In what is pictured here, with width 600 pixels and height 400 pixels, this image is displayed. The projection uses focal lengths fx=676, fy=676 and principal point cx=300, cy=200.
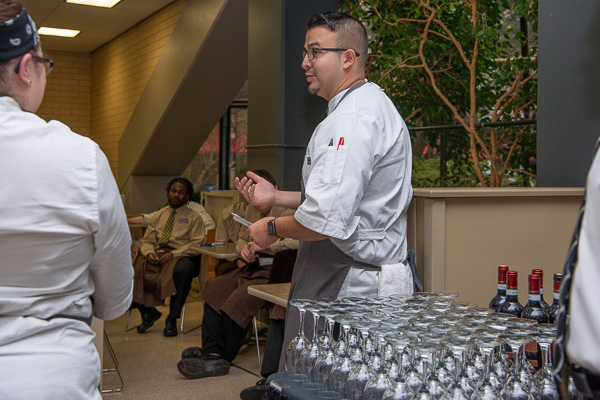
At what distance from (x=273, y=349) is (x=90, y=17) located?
6.84m

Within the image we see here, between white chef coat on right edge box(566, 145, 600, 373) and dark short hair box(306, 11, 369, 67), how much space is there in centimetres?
158

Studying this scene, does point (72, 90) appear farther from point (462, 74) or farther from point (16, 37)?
point (16, 37)

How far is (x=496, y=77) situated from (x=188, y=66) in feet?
13.0

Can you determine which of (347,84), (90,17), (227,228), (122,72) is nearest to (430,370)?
(347,84)

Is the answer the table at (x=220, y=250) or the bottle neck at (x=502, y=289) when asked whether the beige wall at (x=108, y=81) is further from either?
the bottle neck at (x=502, y=289)

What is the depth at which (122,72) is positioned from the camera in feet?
34.8

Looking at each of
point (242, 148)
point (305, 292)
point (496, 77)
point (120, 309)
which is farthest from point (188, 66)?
point (120, 309)

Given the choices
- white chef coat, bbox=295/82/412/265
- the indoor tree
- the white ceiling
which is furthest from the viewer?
the white ceiling

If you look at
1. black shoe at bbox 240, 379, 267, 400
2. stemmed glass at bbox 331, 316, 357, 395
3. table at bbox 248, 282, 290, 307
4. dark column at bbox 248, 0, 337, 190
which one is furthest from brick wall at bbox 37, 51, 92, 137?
stemmed glass at bbox 331, 316, 357, 395

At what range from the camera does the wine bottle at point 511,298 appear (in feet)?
7.22

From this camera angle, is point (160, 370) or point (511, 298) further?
point (160, 370)

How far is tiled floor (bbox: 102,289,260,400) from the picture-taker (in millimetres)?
4488

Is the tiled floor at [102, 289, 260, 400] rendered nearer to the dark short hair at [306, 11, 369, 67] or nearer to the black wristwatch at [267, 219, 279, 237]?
the black wristwatch at [267, 219, 279, 237]

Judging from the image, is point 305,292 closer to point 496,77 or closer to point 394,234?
point 394,234
